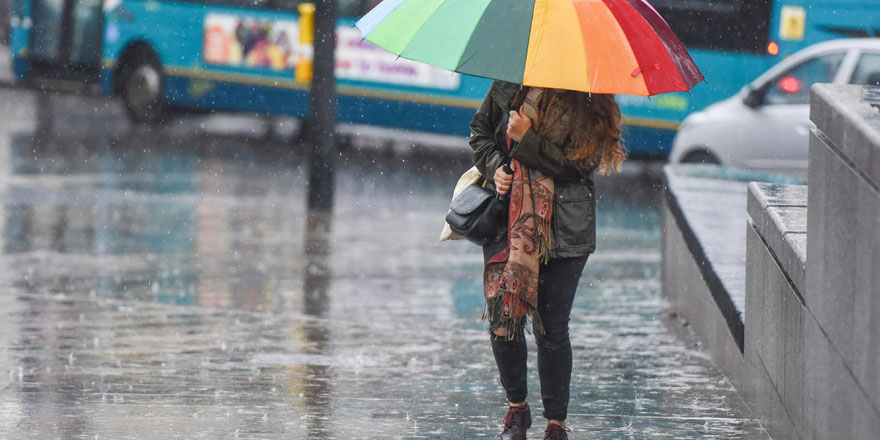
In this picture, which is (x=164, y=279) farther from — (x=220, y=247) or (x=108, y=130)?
(x=108, y=130)

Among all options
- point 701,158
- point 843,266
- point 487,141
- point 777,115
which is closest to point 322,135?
point 701,158

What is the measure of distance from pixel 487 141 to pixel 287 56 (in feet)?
49.7

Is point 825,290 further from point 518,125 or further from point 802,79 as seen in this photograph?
point 802,79

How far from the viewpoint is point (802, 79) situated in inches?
526

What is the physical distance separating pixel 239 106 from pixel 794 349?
16512 millimetres

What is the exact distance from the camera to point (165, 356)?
657 cm

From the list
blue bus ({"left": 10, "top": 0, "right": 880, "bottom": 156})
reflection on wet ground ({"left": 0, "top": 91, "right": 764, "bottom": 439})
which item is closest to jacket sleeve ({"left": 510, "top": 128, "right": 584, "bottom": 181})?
reflection on wet ground ({"left": 0, "top": 91, "right": 764, "bottom": 439})

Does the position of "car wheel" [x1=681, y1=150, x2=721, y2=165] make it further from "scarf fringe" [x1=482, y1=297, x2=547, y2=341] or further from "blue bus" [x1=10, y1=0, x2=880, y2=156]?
"scarf fringe" [x1=482, y1=297, x2=547, y2=341]

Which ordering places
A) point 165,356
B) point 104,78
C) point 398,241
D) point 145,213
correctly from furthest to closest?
point 104,78 < point 145,213 < point 398,241 < point 165,356

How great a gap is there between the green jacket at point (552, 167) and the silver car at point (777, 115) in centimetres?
873

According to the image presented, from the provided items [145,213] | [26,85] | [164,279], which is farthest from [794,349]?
[26,85]

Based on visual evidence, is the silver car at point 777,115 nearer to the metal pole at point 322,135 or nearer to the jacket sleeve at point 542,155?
the metal pole at point 322,135

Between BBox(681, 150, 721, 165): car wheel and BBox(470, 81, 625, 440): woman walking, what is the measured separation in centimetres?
933

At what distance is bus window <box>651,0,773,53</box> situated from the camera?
56.9 ft
